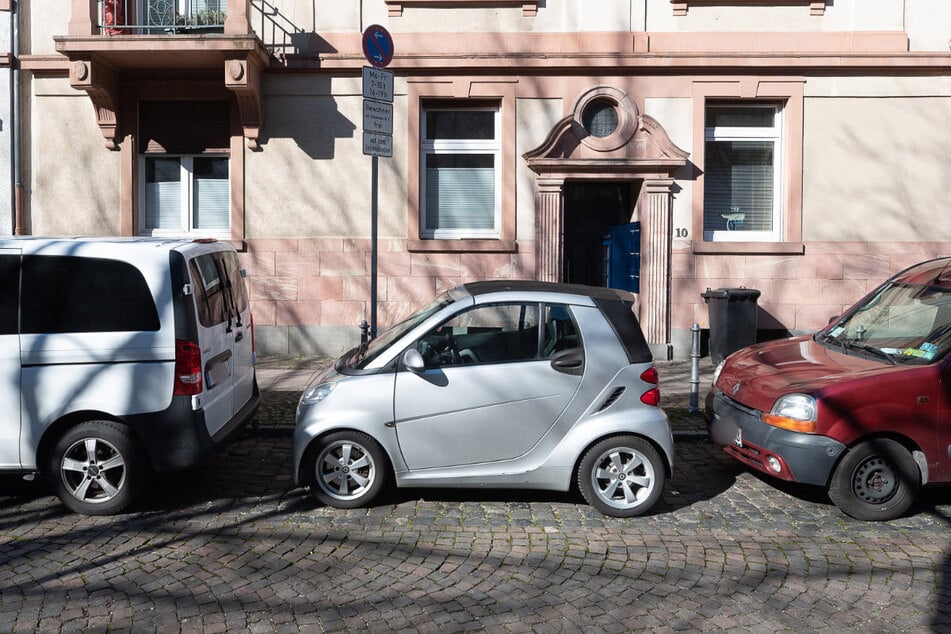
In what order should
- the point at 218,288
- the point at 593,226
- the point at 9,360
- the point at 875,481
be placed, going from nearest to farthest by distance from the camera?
1. the point at 9,360
2. the point at 875,481
3. the point at 218,288
4. the point at 593,226

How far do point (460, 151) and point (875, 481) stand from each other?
8.32 meters

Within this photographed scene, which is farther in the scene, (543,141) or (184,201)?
(184,201)

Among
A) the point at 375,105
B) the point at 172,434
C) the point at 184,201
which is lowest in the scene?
the point at 172,434

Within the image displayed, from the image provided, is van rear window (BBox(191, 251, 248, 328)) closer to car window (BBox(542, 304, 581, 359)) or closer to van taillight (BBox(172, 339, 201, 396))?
van taillight (BBox(172, 339, 201, 396))

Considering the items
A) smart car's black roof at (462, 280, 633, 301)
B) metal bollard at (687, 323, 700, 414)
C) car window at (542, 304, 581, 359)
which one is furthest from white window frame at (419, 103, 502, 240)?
car window at (542, 304, 581, 359)

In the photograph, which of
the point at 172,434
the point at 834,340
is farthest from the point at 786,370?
the point at 172,434

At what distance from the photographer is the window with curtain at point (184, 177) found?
1265 cm

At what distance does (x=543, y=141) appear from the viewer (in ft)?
40.2

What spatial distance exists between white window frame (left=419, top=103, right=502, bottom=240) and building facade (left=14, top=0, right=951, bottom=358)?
38 millimetres

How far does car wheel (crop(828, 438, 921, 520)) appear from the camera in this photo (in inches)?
226

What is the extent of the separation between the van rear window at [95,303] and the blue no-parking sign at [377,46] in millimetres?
3541

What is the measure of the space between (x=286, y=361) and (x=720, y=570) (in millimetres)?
8312

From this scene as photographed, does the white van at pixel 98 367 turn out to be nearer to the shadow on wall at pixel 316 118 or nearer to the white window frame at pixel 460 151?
the shadow on wall at pixel 316 118

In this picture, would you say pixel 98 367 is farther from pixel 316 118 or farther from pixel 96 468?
pixel 316 118
